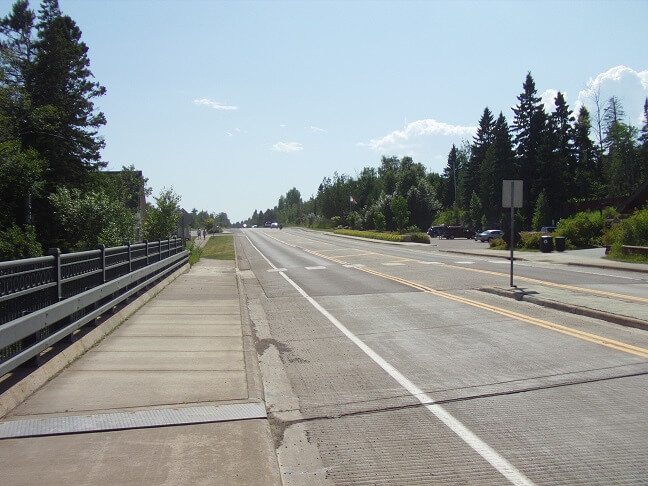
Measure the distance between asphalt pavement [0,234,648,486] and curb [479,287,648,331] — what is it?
0.07 meters

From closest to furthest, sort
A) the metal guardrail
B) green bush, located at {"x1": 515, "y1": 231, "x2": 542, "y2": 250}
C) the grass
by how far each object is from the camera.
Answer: the metal guardrail < green bush, located at {"x1": 515, "y1": 231, "x2": 542, "y2": 250} < the grass

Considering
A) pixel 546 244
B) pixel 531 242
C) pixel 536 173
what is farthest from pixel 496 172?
pixel 546 244

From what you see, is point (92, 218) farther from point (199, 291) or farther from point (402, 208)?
point (402, 208)

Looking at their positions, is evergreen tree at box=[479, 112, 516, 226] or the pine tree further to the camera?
evergreen tree at box=[479, 112, 516, 226]

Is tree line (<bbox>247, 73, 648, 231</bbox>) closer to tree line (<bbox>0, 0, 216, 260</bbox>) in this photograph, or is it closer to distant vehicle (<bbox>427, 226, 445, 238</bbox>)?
distant vehicle (<bbox>427, 226, 445, 238</bbox>)

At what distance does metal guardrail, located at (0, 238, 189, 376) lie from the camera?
242 inches

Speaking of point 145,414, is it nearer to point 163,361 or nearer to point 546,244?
point 163,361

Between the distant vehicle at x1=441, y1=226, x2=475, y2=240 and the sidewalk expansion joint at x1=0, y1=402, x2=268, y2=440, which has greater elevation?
the distant vehicle at x1=441, y1=226, x2=475, y2=240

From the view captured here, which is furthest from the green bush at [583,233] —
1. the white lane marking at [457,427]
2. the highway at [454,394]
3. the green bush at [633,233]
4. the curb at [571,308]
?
the white lane marking at [457,427]

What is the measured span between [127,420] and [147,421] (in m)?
0.19

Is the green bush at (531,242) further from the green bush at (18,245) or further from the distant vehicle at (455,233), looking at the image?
the distant vehicle at (455,233)

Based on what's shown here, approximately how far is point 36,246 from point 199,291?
2231 centimetres

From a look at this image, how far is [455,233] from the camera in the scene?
2783 inches

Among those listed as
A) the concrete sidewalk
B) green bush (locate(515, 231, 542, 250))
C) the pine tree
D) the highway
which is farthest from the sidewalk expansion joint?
the pine tree
